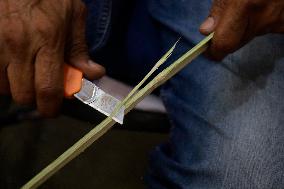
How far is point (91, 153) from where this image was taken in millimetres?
1269

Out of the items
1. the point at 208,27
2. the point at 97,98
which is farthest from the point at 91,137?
the point at 208,27

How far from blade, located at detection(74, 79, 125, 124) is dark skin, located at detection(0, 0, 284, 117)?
3 centimetres

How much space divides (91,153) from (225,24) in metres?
0.75

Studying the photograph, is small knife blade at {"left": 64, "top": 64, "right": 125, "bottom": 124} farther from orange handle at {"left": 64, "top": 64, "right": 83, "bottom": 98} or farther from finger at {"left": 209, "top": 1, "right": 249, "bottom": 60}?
finger at {"left": 209, "top": 1, "right": 249, "bottom": 60}

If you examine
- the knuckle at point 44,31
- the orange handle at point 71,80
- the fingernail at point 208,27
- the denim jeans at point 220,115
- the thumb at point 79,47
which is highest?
the fingernail at point 208,27

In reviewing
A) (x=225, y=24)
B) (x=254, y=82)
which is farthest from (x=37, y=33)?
(x=254, y=82)

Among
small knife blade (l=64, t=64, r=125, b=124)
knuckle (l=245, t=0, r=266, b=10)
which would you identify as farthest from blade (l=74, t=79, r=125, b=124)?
knuckle (l=245, t=0, r=266, b=10)

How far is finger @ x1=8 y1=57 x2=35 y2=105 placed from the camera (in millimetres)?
630

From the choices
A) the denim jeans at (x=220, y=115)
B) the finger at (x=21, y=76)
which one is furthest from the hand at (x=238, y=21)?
the finger at (x=21, y=76)

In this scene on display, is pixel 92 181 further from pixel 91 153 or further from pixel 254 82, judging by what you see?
pixel 254 82

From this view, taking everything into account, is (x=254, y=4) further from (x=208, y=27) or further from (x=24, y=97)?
(x=24, y=97)

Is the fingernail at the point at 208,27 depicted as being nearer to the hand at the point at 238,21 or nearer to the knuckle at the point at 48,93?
the hand at the point at 238,21

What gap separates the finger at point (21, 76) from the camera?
0.63m

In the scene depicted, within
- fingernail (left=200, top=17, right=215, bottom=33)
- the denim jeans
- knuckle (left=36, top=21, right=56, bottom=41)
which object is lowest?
the denim jeans
